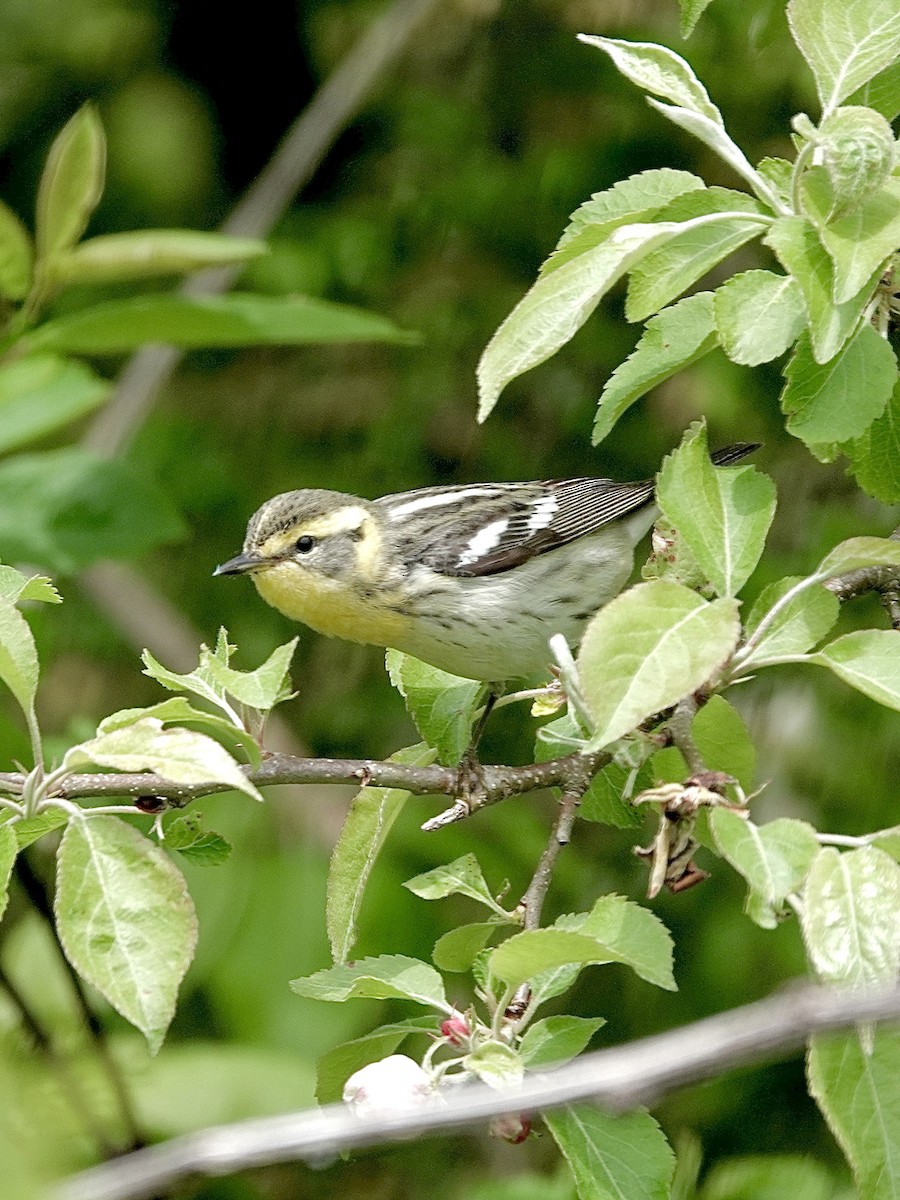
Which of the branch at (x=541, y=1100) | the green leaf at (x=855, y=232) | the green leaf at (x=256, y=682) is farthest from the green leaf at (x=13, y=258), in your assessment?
the branch at (x=541, y=1100)

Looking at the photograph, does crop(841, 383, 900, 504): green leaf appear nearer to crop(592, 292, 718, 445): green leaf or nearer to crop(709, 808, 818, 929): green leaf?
crop(592, 292, 718, 445): green leaf

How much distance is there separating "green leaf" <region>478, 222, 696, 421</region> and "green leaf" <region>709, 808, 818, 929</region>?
1.94 ft

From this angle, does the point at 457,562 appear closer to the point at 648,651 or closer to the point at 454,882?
the point at 454,882

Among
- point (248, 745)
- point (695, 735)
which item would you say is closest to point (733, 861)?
point (695, 735)

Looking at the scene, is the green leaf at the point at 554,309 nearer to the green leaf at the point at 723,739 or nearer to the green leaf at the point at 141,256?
the green leaf at the point at 723,739

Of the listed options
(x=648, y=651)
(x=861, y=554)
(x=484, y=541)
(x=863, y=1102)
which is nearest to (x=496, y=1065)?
(x=863, y=1102)

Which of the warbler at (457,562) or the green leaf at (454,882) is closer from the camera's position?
the green leaf at (454,882)

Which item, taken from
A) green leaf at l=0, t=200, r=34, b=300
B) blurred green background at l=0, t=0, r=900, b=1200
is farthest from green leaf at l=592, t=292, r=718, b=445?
green leaf at l=0, t=200, r=34, b=300

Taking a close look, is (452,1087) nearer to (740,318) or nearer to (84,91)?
(740,318)

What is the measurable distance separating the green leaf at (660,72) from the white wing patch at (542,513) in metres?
1.81

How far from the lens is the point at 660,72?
6.84 feet

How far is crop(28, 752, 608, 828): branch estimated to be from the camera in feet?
6.99

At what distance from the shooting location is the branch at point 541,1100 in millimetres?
802

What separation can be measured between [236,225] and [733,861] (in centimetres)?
460
